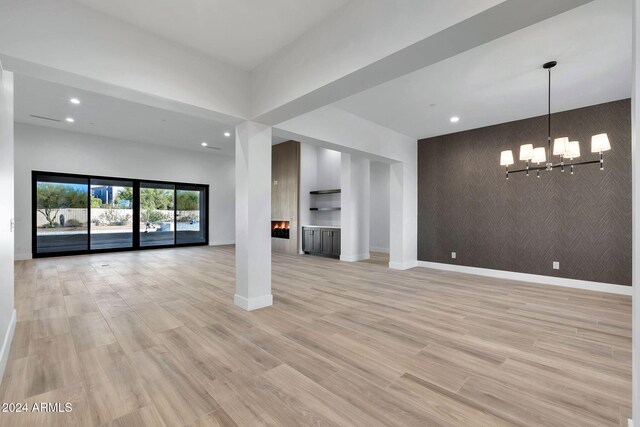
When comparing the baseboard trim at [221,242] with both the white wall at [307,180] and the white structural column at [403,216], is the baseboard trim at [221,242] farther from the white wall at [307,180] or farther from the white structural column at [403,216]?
the white structural column at [403,216]

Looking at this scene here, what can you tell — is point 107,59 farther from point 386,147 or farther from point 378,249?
point 378,249

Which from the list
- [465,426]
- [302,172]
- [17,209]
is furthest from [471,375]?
[17,209]

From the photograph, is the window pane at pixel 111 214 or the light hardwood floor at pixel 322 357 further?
the window pane at pixel 111 214

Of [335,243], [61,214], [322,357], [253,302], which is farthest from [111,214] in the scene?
[322,357]

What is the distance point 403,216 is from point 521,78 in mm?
3344

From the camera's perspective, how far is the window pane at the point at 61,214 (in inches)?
291

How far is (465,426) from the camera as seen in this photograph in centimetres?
161

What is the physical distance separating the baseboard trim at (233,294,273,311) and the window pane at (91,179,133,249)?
698cm

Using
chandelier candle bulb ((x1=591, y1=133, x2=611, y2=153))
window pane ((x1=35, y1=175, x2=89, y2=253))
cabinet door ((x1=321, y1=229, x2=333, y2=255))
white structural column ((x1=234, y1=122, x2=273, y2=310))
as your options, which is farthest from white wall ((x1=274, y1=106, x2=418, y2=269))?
window pane ((x1=35, y1=175, x2=89, y2=253))

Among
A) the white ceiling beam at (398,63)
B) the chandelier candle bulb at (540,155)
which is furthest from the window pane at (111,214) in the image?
the chandelier candle bulb at (540,155)

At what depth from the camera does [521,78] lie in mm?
3670

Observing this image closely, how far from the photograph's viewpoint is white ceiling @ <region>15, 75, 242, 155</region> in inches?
202

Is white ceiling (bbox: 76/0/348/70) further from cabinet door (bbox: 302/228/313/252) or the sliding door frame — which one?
the sliding door frame

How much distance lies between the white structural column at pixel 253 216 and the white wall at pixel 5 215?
204 cm
